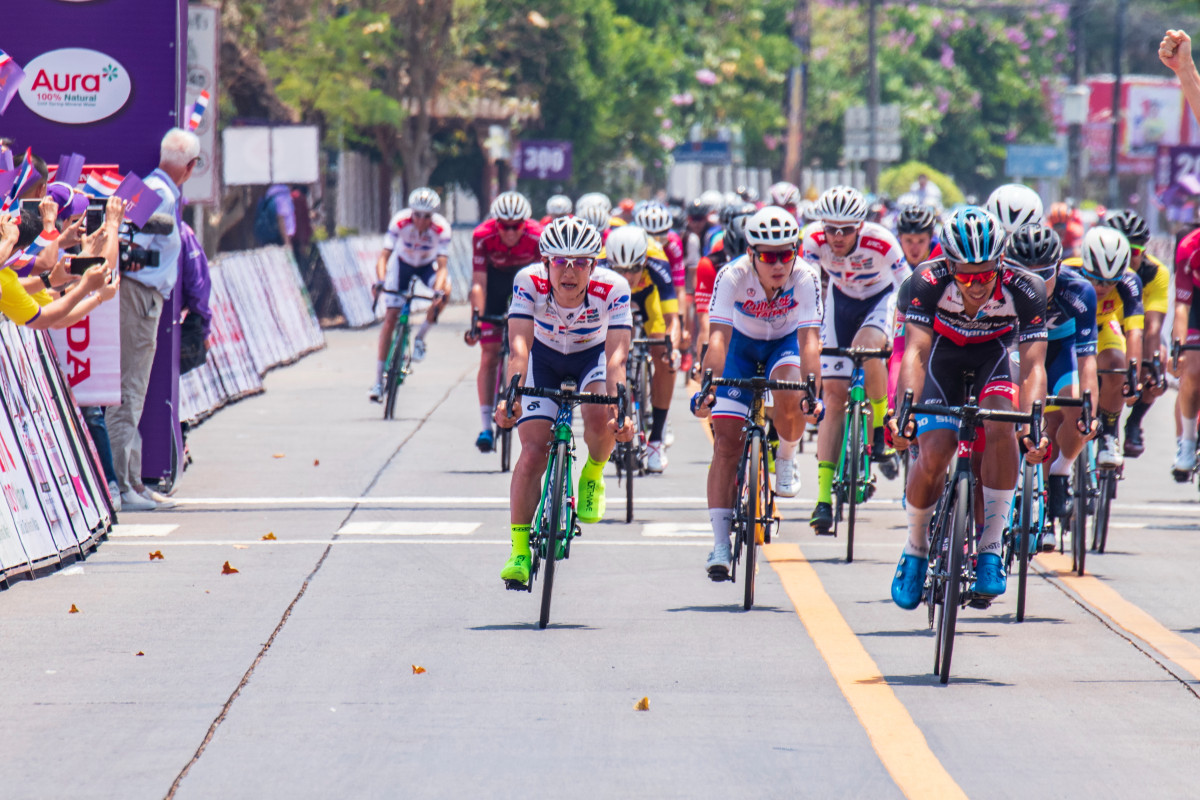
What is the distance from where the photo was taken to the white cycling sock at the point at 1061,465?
1035cm

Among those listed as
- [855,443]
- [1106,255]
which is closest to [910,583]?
[855,443]

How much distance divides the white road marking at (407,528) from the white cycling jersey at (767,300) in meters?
2.42

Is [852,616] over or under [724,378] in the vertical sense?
under

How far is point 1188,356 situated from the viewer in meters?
13.8

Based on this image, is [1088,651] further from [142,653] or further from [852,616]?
[142,653]

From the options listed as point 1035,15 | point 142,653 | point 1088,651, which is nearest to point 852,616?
point 1088,651

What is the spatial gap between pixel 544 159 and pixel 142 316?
31.0 m

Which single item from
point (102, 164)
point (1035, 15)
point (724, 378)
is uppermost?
point (1035, 15)

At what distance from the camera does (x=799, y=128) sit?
46.2 m

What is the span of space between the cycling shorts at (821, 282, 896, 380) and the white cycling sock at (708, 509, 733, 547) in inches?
95.7

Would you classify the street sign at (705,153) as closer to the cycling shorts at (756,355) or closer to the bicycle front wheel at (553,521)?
the cycling shorts at (756,355)

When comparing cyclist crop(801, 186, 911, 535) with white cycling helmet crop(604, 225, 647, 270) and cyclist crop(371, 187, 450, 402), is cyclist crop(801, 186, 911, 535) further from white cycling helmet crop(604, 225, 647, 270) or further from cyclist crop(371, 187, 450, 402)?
cyclist crop(371, 187, 450, 402)

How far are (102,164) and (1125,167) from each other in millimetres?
79130

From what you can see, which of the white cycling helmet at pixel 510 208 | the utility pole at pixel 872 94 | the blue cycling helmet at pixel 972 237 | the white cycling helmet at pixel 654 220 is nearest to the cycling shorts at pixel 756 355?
the blue cycling helmet at pixel 972 237
